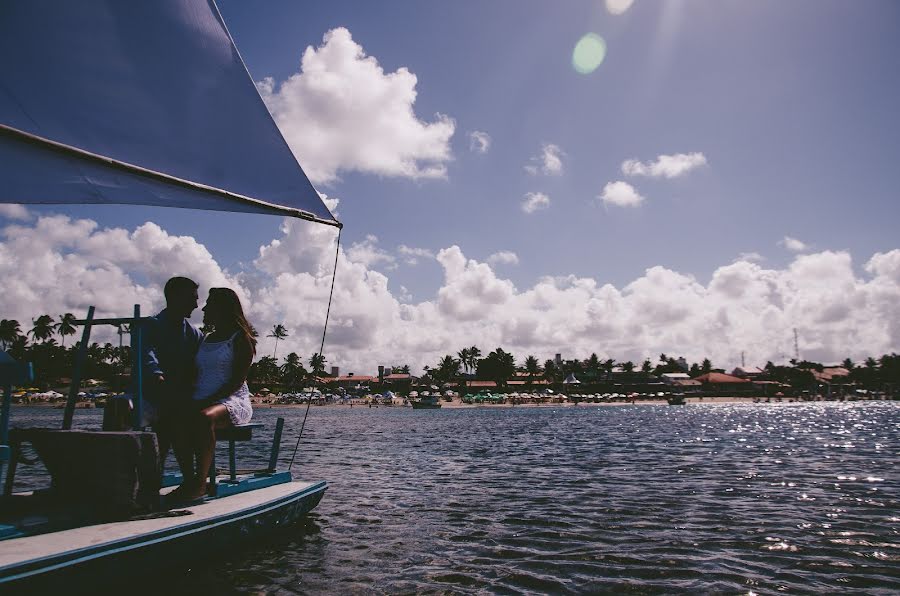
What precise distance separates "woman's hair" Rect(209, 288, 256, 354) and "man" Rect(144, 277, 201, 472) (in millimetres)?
306

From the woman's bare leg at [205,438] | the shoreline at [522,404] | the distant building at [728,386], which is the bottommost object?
the shoreline at [522,404]

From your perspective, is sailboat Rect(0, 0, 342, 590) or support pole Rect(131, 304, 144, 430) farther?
support pole Rect(131, 304, 144, 430)

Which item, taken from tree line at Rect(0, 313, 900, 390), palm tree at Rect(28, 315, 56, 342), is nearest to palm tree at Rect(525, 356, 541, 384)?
tree line at Rect(0, 313, 900, 390)

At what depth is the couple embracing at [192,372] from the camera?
6215mm

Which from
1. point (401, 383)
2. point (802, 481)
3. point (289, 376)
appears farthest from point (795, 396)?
point (802, 481)

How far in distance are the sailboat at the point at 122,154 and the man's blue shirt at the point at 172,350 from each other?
492 millimetres

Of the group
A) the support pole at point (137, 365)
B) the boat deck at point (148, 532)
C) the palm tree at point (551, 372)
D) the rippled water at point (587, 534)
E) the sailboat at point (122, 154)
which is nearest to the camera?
the boat deck at point (148, 532)

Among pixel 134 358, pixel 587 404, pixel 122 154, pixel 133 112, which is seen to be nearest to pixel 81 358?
pixel 134 358

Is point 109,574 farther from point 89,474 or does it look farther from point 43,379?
point 43,379

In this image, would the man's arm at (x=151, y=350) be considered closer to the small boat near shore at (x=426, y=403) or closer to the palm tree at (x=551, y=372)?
the small boat near shore at (x=426, y=403)

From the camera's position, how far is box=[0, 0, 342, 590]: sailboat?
14.5 ft

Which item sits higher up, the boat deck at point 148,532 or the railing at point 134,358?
the railing at point 134,358

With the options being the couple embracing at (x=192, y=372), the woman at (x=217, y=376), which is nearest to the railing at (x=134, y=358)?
the couple embracing at (x=192, y=372)

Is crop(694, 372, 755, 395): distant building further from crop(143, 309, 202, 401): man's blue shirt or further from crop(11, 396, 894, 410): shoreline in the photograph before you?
crop(143, 309, 202, 401): man's blue shirt
